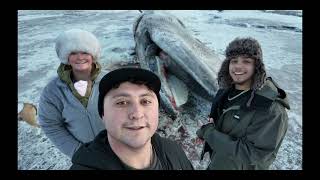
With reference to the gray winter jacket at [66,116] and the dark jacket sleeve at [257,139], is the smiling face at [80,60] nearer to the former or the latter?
the gray winter jacket at [66,116]

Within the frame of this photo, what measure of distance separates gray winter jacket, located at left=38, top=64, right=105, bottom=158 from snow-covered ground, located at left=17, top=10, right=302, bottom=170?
814 mm

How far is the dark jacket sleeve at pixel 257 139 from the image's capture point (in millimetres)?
2141

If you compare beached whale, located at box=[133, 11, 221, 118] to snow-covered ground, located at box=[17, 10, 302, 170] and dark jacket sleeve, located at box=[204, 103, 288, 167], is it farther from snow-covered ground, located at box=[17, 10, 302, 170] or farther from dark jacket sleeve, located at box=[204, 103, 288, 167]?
dark jacket sleeve, located at box=[204, 103, 288, 167]

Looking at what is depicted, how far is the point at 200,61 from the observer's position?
3.43 metres

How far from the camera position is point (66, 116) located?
2297 mm

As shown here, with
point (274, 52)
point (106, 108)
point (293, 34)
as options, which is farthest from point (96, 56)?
point (293, 34)

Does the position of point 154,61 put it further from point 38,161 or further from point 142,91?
point 142,91

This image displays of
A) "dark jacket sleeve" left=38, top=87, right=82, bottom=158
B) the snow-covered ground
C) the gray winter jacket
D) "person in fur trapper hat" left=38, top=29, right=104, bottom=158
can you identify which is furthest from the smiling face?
the snow-covered ground

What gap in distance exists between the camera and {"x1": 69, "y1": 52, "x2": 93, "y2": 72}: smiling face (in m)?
2.27

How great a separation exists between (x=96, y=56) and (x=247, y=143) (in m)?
1.06

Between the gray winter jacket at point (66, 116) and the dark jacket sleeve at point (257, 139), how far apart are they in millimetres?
749

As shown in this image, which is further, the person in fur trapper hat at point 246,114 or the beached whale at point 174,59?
the beached whale at point 174,59

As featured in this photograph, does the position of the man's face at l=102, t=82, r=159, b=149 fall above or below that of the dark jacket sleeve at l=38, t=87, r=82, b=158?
above

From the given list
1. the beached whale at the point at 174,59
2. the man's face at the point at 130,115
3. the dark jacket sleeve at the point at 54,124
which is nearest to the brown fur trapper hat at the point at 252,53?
the man's face at the point at 130,115
